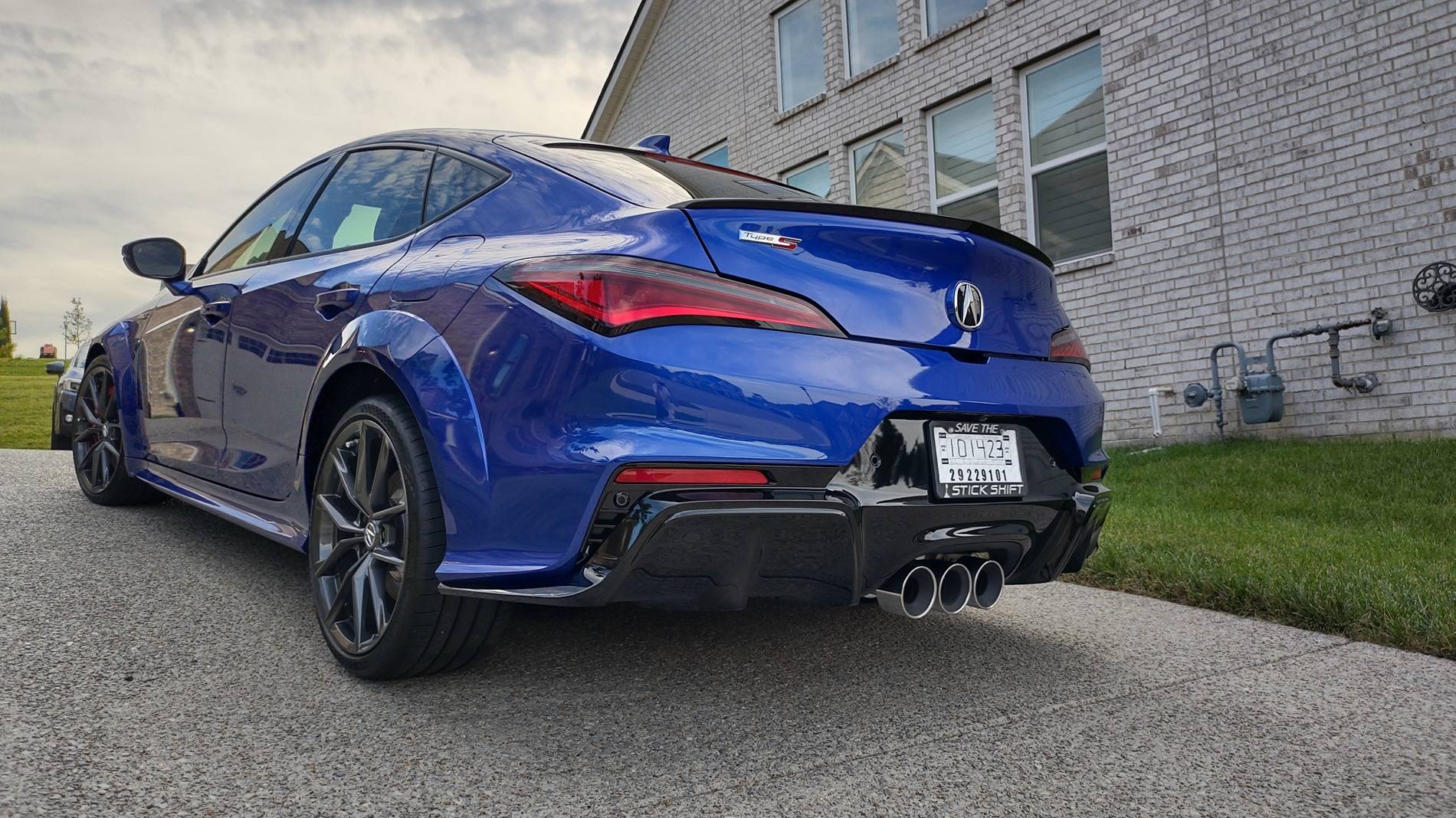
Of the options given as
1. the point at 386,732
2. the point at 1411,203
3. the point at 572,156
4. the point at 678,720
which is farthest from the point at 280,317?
the point at 1411,203

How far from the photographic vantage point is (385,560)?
2457 mm

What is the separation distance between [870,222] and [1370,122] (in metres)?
6.38

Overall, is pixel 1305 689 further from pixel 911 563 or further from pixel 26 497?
pixel 26 497

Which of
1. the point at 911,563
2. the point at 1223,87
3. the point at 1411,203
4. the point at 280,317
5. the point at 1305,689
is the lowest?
the point at 1305,689

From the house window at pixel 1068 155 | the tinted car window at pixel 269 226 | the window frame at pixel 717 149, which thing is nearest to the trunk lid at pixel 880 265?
the tinted car window at pixel 269 226

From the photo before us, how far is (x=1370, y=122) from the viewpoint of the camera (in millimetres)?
7031

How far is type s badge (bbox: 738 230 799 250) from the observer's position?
2.18m

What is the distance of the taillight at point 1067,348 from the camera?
8.80 feet

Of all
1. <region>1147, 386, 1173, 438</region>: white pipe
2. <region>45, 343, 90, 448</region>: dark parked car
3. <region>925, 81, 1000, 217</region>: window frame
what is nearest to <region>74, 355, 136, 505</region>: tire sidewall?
<region>45, 343, 90, 448</region>: dark parked car

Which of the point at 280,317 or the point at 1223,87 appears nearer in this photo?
the point at 280,317

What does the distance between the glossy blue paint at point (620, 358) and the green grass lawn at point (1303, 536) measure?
4.21 ft

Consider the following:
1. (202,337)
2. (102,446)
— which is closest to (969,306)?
(202,337)

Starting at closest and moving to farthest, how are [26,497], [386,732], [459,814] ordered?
[459,814]
[386,732]
[26,497]

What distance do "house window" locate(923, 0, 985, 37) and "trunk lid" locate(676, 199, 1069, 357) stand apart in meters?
8.63
